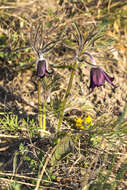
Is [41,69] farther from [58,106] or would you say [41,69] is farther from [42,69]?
[58,106]

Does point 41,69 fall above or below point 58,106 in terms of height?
above

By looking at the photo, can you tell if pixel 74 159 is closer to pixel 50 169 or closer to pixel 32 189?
pixel 50 169

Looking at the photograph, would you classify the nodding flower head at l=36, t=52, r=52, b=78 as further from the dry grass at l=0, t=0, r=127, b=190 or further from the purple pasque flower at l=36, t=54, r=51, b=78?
the dry grass at l=0, t=0, r=127, b=190

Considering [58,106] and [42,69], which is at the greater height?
[42,69]

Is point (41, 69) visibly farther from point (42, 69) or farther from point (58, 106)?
point (58, 106)

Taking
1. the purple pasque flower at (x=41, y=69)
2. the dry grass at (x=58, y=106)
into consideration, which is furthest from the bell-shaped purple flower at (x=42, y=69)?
the dry grass at (x=58, y=106)

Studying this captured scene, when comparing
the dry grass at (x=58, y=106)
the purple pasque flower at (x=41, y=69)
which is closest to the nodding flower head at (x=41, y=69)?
the purple pasque flower at (x=41, y=69)

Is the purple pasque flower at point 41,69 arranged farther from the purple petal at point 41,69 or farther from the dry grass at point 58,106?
the dry grass at point 58,106

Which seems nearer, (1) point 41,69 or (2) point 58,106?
(1) point 41,69

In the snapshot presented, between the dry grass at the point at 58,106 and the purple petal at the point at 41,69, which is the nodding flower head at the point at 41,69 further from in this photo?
the dry grass at the point at 58,106

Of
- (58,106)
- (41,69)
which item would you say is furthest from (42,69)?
(58,106)

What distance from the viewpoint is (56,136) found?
1.74 m

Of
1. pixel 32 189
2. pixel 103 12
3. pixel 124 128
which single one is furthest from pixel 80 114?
pixel 103 12

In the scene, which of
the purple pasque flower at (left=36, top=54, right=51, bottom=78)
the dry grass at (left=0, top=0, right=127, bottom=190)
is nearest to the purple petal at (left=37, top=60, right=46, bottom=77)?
the purple pasque flower at (left=36, top=54, right=51, bottom=78)
